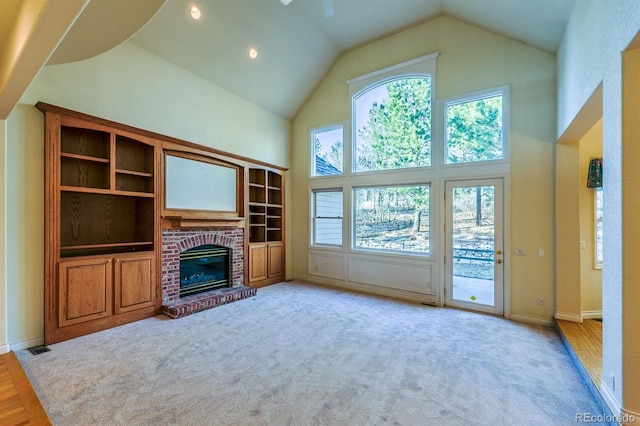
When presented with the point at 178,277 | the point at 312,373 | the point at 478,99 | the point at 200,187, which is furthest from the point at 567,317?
the point at 200,187

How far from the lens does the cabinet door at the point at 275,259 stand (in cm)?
631

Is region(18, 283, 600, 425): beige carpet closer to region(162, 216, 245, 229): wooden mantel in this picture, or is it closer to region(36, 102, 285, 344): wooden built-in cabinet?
region(36, 102, 285, 344): wooden built-in cabinet

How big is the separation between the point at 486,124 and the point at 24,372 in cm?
640

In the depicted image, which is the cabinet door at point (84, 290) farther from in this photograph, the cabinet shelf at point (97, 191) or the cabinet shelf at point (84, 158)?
the cabinet shelf at point (84, 158)

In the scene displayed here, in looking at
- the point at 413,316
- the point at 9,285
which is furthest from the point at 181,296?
the point at 413,316

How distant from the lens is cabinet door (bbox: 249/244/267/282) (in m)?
5.88

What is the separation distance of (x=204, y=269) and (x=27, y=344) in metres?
2.38

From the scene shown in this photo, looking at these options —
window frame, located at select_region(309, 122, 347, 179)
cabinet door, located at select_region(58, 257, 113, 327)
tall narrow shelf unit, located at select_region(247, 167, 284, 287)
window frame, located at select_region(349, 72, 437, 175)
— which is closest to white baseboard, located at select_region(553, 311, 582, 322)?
window frame, located at select_region(349, 72, 437, 175)

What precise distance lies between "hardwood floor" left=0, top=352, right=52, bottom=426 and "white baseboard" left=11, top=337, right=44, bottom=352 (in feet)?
1.55

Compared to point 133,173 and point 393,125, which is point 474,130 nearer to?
point 393,125

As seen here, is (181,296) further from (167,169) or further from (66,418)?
(66,418)

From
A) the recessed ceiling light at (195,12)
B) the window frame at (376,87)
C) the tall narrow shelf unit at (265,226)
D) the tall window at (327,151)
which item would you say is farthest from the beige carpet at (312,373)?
the recessed ceiling light at (195,12)

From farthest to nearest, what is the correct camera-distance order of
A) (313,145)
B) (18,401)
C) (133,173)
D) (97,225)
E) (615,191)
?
(313,145), (133,173), (97,225), (18,401), (615,191)

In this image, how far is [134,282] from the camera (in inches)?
157
